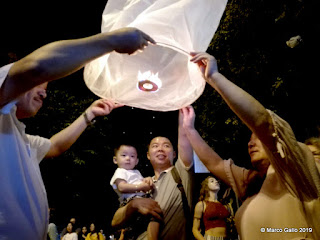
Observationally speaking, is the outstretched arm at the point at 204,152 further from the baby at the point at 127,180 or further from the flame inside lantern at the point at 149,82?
the baby at the point at 127,180

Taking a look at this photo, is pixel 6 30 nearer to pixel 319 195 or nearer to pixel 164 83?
pixel 164 83

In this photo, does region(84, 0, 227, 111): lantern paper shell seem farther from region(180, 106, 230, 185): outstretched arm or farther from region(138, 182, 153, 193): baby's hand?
region(138, 182, 153, 193): baby's hand

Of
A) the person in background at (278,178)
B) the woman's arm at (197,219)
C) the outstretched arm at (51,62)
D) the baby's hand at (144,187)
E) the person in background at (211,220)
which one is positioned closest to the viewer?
the outstretched arm at (51,62)

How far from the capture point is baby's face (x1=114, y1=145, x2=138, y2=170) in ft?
13.6

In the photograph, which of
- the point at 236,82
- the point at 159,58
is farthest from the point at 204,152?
the point at 236,82

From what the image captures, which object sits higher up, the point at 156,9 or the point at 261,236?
the point at 156,9

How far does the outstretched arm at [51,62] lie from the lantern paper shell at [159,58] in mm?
475

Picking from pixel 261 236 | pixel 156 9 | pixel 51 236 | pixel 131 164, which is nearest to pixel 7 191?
pixel 156 9

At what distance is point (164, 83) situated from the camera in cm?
265

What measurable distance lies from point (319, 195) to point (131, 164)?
110 inches

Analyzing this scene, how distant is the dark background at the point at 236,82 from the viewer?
8.72 meters

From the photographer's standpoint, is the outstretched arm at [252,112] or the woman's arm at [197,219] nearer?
the outstretched arm at [252,112]

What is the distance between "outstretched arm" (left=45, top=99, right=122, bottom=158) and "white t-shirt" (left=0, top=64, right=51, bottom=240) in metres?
0.92

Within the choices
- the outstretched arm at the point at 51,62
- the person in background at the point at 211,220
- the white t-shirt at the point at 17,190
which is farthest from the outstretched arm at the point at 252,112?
the person in background at the point at 211,220
